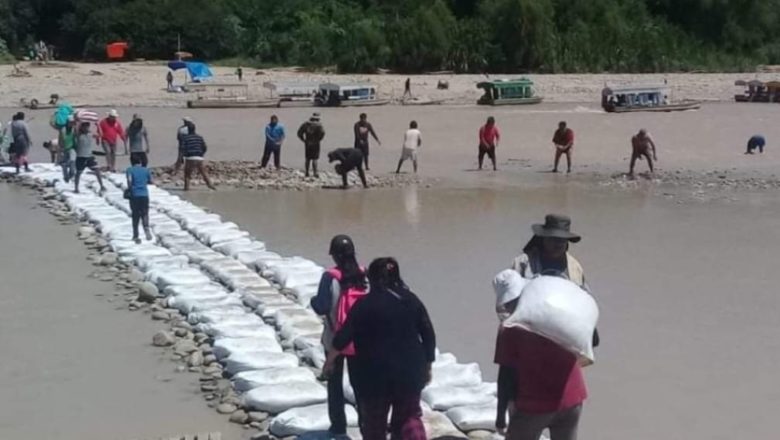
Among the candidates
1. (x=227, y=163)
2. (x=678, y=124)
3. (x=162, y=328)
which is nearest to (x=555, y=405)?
(x=162, y=328)

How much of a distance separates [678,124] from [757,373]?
88.0 feet

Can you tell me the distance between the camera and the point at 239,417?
26.1 ft

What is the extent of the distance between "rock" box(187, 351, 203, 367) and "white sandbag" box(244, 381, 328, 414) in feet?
4.44

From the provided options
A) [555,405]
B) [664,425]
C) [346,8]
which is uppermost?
[346,8]

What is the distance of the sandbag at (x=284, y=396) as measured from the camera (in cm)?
777

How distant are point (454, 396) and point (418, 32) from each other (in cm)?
5049

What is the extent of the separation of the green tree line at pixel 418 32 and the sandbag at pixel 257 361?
49.1 meters

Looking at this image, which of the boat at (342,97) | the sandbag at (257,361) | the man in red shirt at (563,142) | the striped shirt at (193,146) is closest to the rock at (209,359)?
the sandbag at (257,361)

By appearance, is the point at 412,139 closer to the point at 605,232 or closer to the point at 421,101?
the point at 605,232

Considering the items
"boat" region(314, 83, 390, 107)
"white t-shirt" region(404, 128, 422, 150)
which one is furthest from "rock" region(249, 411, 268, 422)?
"boat" region(314, 83, 390, 107)

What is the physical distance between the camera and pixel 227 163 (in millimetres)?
23500

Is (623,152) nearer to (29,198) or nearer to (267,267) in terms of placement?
(29,198)

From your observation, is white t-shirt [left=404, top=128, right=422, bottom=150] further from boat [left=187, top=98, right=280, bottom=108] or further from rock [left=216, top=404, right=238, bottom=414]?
boat [left=187, top=98, right=280, bottom=108]

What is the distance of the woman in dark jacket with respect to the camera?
5.92m
